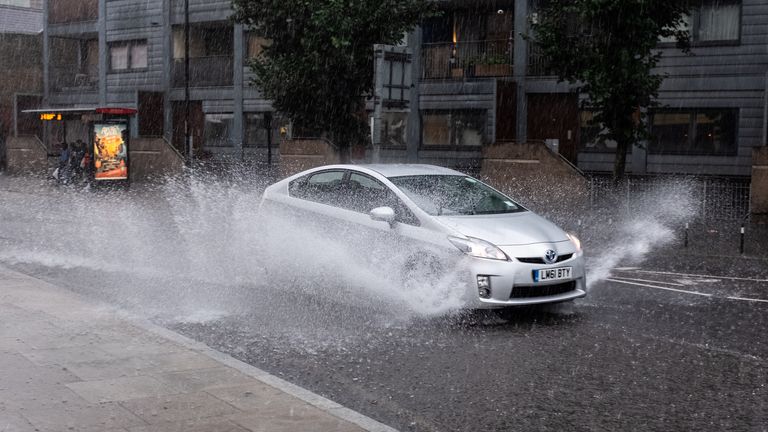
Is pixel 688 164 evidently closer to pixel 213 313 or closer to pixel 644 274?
pixel 644 274

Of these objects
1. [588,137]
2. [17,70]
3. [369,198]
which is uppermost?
[17,70]

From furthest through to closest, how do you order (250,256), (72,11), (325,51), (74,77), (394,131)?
(74,77), (72,11), (394,131), (325,51), (250,256)

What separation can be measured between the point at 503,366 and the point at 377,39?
585 inches

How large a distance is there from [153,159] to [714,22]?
20.0 metres

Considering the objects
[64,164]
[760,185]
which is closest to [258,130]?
[64,164]

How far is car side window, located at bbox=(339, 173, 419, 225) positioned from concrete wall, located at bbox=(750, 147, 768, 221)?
1201 cm

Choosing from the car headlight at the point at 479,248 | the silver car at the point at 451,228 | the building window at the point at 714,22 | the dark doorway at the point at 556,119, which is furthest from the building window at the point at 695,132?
the car headlight at the point at 479,248

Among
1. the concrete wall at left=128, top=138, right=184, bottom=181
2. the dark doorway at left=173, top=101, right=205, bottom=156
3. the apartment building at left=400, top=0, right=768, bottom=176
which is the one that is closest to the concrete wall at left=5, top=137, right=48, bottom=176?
the concrete wall at left=128, top=138, right=184, bottom=181

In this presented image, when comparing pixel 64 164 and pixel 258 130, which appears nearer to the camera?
pixel 64 164

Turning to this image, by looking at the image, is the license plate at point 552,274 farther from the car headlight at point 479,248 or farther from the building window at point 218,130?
the building window at point 218,130

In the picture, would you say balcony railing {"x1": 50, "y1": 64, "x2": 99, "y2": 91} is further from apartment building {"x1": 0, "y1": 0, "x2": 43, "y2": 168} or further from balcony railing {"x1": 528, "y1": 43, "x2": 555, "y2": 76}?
balcony railing {"x1": 528, "y1": 43, "x2": 555, "y2": 76}

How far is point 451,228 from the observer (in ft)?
28.4

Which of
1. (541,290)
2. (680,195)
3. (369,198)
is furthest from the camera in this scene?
(680,195)

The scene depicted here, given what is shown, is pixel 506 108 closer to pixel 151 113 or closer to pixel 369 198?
pixel 151 113
